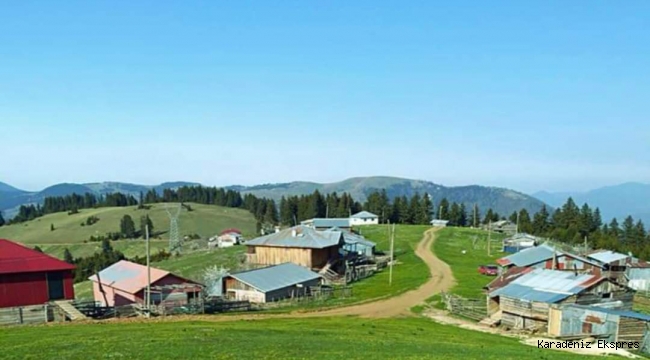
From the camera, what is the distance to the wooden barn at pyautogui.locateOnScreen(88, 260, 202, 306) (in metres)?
55.2

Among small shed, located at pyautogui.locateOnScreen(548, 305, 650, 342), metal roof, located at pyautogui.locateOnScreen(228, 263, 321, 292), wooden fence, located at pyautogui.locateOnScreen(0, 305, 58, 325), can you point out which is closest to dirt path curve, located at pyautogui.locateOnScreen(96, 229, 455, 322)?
wooden fence, located at pyautogui.locateOnScreen(0, 305, 58, 325)

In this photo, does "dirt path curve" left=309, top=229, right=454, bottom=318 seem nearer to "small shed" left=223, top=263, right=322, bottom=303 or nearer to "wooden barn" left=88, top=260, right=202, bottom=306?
"small shed" left=223, top=263, right=322, bottom=303

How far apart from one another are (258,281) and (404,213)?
11612 centimetres

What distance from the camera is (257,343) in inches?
1137

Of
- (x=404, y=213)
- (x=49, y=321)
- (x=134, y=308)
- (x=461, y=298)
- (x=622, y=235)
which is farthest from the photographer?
(x=404, y=213)

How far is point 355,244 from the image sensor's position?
97688 mm

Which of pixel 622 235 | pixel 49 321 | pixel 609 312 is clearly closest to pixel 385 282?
pixel 609 312

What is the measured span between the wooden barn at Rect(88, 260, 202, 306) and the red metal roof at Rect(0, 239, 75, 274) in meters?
8.34

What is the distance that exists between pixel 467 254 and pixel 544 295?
58.1 meters

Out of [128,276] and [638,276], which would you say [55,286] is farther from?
[638,276]

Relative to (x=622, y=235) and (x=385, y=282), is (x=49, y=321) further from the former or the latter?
(x=622, y=235)

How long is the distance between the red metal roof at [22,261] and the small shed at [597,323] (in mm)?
42354

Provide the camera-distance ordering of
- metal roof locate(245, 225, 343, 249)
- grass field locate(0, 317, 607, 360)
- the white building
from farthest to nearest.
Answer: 1. the white building
2. metal roof locate(245, 225, 343, 249)
3. grass field locate(0, 317, 607, 360)

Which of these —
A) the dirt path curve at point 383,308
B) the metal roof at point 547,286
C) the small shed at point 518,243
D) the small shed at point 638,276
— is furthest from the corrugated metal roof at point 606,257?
the metal roof at point 547,286
